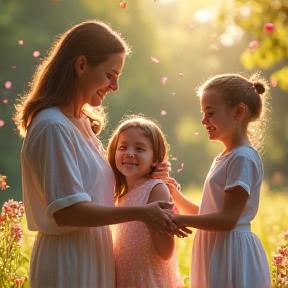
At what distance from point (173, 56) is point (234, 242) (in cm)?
219

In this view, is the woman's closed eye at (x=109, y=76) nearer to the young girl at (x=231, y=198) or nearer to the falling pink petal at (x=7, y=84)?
the young girl at (x=231, y=198)

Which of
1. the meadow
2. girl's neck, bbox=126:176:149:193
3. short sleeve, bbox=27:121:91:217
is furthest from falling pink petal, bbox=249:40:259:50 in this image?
→ short sleeve, bbox=27:121:91:217

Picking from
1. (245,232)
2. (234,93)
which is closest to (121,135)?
(234,93)

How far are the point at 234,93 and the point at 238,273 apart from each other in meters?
0.81

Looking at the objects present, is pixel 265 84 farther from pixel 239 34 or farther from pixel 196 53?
pixel 239 34

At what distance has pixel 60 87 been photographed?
2.39 metres

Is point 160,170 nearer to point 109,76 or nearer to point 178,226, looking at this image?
point 178,226

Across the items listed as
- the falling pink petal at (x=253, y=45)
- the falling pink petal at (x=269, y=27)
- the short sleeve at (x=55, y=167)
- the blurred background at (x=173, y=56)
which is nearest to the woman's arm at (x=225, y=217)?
the short sleeve at (x=55, y=167)

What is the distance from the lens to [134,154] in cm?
256

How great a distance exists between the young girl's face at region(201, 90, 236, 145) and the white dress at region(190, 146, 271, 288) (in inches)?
4.0

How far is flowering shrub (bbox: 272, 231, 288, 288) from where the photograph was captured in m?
3.43

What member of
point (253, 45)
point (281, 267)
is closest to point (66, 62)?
point (281, 267)

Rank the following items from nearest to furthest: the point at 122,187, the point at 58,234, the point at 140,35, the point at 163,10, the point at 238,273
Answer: the point at 58,234
the point at 238,273
the point at 122,187
the point at 163,10
the point at 140,35

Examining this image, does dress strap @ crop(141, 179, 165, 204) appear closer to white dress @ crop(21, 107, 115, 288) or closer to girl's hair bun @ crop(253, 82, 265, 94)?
white dress @ crop(21, 107, 115, 288)
